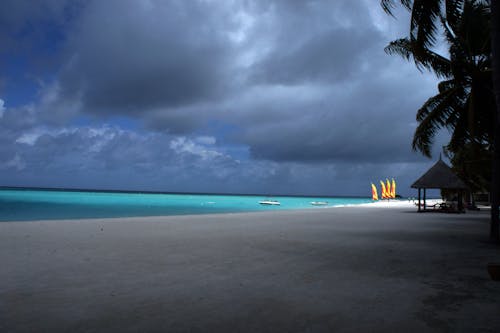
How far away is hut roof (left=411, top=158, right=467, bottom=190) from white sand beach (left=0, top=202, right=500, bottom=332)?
1646cm

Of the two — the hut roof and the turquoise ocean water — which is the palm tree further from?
the turquoise ocean water

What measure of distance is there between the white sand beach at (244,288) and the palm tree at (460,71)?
4.77 m

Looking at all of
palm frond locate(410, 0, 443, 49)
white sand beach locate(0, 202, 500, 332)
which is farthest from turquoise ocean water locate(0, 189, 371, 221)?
palm frond locate(410, 0, 443, 49)

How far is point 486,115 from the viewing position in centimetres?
1252

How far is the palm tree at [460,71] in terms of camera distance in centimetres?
872

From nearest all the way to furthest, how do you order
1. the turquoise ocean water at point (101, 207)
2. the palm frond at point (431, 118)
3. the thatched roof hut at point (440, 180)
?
the palm frond at point (431, 118) < the thatched roof hut at point (440, 180) < the turquoise ocean water at point (101, 207)

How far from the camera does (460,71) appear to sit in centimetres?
1190

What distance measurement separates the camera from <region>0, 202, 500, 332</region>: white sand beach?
3.42m

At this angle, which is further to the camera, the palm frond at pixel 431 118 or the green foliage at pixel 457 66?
the palm frond at pixel 431 118

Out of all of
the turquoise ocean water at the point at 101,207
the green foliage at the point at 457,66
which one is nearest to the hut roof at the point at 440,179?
the green foliage at the point at 457,66

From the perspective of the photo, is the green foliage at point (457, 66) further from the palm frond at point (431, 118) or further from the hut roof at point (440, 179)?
the hut roof at point (440, 179)

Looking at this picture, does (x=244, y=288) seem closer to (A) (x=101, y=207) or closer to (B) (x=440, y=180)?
(B) (x=440, y=180)

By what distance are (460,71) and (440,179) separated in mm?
13785

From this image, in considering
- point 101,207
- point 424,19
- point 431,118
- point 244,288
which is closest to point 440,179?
point 431,118
